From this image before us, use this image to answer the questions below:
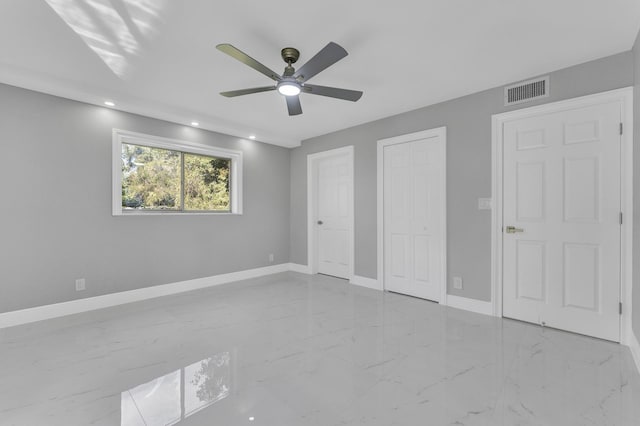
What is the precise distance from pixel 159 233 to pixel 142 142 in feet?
4.18

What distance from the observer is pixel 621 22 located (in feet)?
7.22

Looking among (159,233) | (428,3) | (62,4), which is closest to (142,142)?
(159,233)

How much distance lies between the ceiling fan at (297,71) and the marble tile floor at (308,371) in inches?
89.6

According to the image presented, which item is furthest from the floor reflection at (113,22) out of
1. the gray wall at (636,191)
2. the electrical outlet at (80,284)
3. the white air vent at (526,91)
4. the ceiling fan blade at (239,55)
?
the gray wall at (636,191)

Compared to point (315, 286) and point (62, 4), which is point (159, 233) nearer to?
point (315, 286)

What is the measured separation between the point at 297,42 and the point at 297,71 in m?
0.27

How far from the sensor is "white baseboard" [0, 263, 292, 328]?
3111 millimetres

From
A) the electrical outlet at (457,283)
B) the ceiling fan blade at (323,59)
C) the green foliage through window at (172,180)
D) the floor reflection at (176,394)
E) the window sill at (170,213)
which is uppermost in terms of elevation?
the ceiling fan blade at (323,59)

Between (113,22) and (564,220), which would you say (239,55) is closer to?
(113,22)

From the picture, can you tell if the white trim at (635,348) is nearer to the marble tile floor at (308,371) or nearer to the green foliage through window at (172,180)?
the marble tile floor at (308,371)

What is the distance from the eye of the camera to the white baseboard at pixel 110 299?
3.11 meters

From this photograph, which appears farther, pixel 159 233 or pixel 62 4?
pixel 159 233

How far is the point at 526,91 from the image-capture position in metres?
3.08

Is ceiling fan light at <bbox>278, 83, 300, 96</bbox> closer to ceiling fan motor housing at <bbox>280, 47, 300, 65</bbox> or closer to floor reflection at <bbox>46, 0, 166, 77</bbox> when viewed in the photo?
ceiling fan motor housing at <bbox>280, 47, 300, 65</bbox>
